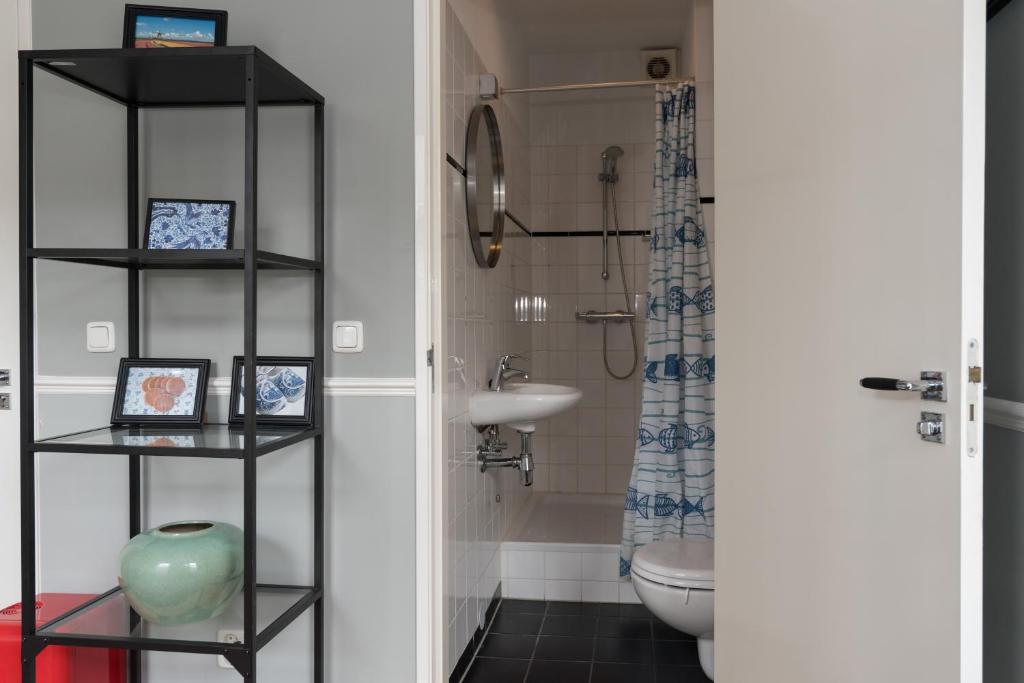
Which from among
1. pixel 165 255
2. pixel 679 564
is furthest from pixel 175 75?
pixel 679 564

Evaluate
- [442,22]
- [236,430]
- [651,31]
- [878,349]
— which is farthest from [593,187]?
[878,349]

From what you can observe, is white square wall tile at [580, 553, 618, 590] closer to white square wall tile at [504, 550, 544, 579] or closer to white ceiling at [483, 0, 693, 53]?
white square wall tile at [504, 550, 544, 579]

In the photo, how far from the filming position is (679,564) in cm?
251

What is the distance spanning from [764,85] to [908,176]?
0.65 meters

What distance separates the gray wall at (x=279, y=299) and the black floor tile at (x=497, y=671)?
490 millimetres

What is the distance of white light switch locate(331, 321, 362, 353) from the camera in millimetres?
2139

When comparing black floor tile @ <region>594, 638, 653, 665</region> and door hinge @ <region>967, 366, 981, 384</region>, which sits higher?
door hinge @ <region>967, 366, 981, 384</region>

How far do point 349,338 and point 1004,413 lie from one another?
148 cm

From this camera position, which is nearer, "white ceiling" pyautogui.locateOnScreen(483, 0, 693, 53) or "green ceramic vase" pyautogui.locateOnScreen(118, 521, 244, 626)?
"green ceramic vase" pyautogui.locateOnScreen(118, 521, 244, 626)

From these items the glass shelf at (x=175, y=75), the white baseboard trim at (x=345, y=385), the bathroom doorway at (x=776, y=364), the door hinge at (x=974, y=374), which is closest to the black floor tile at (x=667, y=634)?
the bathroom doorway at (x=776, y=364)

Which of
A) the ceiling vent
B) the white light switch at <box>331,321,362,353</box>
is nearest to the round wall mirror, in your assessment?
the white light switch at <box>331,321,362,353</box>

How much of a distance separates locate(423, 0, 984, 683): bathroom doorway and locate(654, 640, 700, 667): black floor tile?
1 centimetres

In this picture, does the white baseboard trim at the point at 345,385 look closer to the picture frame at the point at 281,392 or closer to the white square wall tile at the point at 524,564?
the picture frame at the point at 281,392

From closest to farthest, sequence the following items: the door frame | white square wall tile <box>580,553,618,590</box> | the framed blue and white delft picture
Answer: the framed blue and white delft picture → the door frame → white square wall tile <box>580,553,618,590</box>
